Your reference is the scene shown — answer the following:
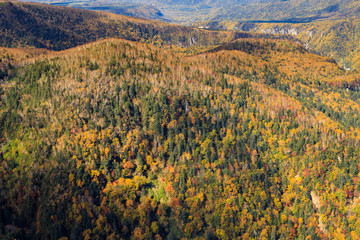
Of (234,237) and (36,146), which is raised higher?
(36,146)

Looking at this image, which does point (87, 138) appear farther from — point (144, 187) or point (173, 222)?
point (173, 222)

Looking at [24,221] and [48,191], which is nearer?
[24,221]

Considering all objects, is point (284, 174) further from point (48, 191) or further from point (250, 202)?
point (48, 191)

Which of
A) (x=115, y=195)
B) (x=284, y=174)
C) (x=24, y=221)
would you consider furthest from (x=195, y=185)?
(x=24, y=221)

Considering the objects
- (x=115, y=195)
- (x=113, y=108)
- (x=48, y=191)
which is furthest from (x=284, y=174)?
(x=48, y=191)

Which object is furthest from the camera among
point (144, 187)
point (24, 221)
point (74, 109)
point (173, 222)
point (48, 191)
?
point (74, 109)

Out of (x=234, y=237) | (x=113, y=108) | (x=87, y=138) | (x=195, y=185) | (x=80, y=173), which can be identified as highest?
(x=113, y=108)

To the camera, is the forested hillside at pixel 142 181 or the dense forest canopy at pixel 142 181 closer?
the dense forest canopy at pixel 142 181

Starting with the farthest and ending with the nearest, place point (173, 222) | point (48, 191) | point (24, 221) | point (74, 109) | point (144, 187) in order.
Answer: point (74, 109) → point (144, 187) → point (173, 222) → point (48, 191) → point (24, 221)

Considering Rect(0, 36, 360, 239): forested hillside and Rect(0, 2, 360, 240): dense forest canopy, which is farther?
Rect(0, 36, 360, 239): forested hillside
